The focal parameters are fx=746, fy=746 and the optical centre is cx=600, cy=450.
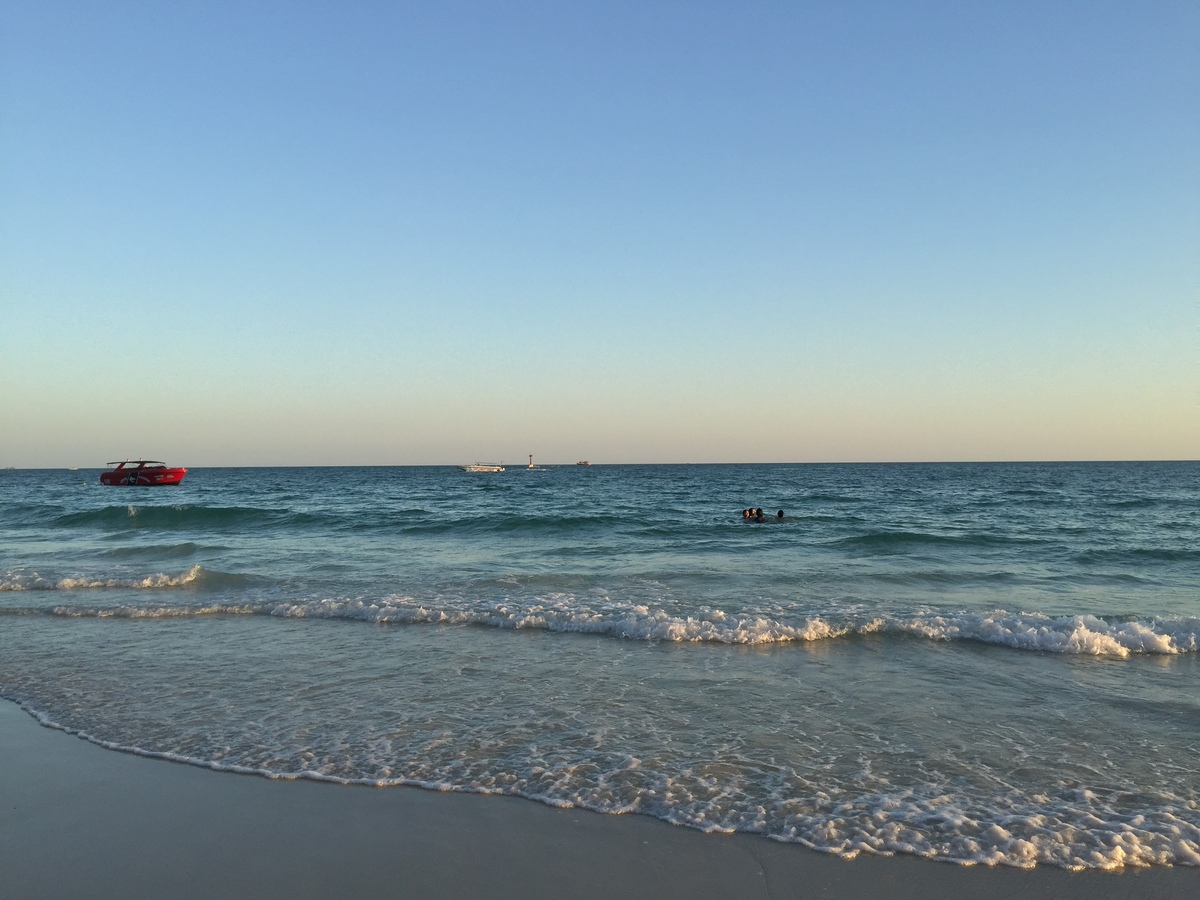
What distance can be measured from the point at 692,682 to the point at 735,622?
3.17m

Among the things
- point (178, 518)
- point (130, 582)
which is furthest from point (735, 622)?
point (178, 518)

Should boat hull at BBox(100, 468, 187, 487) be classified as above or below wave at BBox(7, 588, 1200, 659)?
above

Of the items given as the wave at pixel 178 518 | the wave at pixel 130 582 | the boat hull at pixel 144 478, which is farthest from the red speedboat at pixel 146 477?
the wave at pixel 130 582

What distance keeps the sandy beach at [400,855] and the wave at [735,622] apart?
6075mm

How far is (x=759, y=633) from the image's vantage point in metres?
11.1

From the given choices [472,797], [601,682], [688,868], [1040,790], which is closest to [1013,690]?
[1040,790]

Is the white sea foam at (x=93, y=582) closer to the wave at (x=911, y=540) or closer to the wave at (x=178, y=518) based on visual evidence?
the wave at (x=178, y=518)

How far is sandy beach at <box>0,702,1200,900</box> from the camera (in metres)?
4.40

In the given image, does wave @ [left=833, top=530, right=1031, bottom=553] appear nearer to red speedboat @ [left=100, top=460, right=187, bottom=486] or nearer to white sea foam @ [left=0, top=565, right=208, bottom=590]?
white sea foam @ [left=0, top=565, right=208, bottom=590]

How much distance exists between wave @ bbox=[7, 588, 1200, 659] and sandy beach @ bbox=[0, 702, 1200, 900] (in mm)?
6075

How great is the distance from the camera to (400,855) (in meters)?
4.77

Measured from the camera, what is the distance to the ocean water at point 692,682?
5.63 metres

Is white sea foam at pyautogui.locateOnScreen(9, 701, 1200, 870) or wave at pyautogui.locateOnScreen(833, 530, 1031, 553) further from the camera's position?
wave at pyautogui.locateOnScreen(833, 530, 1031, 553)

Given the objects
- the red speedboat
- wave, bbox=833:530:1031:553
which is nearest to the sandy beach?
wave, bbox=833:530:1031:553
